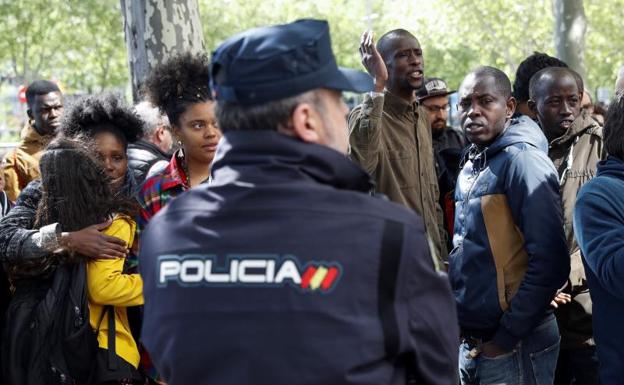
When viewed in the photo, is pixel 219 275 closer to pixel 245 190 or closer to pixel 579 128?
pixel 245 190

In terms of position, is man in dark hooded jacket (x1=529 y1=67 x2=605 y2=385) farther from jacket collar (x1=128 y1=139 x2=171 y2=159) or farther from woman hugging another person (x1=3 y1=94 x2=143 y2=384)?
jacket collar (x1=128 y1=139 x2=171 y2=159)

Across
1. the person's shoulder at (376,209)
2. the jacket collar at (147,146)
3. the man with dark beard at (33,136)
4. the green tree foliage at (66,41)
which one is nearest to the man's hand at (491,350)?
the person's shoulder at (376,209)

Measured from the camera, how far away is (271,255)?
1.98 metres

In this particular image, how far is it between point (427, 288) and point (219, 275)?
1.61ft

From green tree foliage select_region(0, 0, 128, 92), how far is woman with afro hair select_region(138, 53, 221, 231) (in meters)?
18.9

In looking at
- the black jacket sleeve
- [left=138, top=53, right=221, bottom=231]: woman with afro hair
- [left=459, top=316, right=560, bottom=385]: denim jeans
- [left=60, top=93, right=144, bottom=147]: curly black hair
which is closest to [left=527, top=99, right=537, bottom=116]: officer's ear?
[left=459, top=316, right=560, bottom=385]: denim jeans

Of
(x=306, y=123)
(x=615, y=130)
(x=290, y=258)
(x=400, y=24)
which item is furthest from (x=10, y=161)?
(x=400, y=24)

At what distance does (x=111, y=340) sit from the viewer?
400 cm

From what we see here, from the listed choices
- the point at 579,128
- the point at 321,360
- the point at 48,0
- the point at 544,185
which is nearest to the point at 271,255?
the point at 321,360

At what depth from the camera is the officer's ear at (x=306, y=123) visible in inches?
82.0

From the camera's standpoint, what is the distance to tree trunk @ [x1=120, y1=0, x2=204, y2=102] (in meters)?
6.25

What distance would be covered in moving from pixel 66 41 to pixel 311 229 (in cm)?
2542

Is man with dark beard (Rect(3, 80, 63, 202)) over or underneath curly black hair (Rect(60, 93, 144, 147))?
underneath

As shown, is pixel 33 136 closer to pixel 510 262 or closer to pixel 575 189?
pixel 575 189
